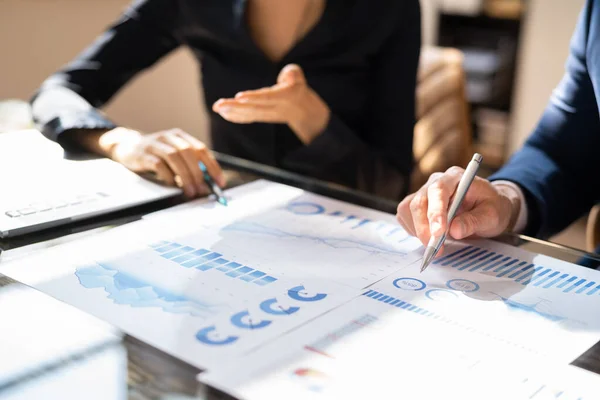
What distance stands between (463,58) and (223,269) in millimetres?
1933

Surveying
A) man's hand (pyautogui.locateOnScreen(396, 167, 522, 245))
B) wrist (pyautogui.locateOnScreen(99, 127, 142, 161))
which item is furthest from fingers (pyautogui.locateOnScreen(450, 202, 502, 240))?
wrist (pyautogui.locateOnScreen(99, 127, 142, 161))

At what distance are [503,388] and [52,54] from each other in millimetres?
2341

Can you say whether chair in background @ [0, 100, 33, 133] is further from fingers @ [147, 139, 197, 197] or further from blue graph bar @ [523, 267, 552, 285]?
blue graph bar @ [523, 267, 552, 285]

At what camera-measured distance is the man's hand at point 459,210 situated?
0.69 m

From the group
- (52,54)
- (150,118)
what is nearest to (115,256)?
(52,54)

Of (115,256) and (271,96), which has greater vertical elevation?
(271,96)

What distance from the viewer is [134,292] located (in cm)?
58

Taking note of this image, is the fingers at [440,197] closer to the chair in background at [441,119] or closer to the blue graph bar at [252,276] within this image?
the blue graph bar at [252,276]

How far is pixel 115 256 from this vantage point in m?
0.66

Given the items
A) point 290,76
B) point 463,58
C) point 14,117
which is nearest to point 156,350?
point 290,76

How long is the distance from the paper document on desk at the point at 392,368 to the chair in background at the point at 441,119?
3.54 ft

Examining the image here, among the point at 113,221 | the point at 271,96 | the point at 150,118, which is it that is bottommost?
the point at 150,118

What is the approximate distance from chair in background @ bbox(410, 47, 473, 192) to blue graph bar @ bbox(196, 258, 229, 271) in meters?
0.99

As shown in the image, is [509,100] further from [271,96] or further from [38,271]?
[38,271]
